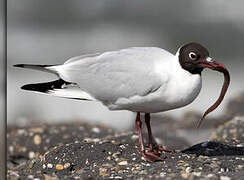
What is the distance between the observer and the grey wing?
12.4 ft

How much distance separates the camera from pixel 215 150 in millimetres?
4332

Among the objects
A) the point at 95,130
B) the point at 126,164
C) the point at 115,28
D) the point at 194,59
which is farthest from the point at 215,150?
the point at 115,28

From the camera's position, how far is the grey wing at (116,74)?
378 cm

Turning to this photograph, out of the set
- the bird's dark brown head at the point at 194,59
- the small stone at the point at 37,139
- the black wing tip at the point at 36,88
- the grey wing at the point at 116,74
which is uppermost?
the bird's dark brown head at the point at 194,59

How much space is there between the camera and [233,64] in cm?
1356

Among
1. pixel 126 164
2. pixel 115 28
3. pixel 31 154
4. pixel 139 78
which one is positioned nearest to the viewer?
pixel 139 78

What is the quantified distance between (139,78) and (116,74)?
197mm

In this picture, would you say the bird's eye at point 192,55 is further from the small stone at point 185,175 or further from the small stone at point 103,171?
the small stone at point 103,171

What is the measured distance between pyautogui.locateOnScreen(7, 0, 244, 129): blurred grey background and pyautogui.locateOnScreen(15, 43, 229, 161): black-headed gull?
27.1 ft

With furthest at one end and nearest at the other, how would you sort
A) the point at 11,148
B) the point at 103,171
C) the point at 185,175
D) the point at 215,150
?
the point at 11,148 → the point at 215,150 → the point at 103,171 → the point at 185,175

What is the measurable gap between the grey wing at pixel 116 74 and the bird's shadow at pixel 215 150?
846mm

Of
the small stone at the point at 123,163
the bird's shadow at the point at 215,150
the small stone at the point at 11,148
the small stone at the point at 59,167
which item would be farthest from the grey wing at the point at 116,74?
the small stone at the point at 11,148

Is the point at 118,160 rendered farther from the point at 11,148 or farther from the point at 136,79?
the point at 11,148

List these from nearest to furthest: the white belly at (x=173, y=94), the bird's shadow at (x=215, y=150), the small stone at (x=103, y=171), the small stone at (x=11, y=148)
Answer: the small stone at (x=103, y=171), the white belly at (x=173, y=94), the bird's shadow at (x=215, y=150), the small stone at (x=11, y=148)
